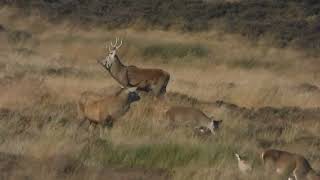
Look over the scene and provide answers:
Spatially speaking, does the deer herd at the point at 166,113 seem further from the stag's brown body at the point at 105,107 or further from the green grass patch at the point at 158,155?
the green grass patch at the point at 158,155

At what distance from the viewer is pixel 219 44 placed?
36.3 metres

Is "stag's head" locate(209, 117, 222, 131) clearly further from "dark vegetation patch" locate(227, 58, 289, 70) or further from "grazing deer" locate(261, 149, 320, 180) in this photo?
"dark vegetation patch" locate(227, 58, 289, 70)

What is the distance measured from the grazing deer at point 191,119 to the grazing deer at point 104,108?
77 centimetres

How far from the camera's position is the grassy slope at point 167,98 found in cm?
1165

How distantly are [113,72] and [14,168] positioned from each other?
9.49m

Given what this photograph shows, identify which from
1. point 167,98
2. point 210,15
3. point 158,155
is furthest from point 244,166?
point 210,15

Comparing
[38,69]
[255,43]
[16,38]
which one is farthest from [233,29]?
[38,69]

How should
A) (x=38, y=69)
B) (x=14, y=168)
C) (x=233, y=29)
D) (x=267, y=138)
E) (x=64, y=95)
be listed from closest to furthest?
1. (x=14, y=168)
2. (x=267, y=138)
3. (x=64, y=95)
4. (x=38, y=69)
5. (x=233, y=29)

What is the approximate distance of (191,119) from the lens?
1460cm

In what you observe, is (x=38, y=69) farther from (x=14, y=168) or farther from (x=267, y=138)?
(x=14, y=168)

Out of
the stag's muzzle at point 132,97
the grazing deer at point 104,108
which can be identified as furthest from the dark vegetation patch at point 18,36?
the grazing deer at point 104,108

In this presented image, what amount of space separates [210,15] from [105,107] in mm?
30982

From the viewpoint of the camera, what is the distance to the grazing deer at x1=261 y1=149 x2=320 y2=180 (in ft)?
34.0

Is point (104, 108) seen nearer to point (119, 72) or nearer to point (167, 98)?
point (167, 98)
